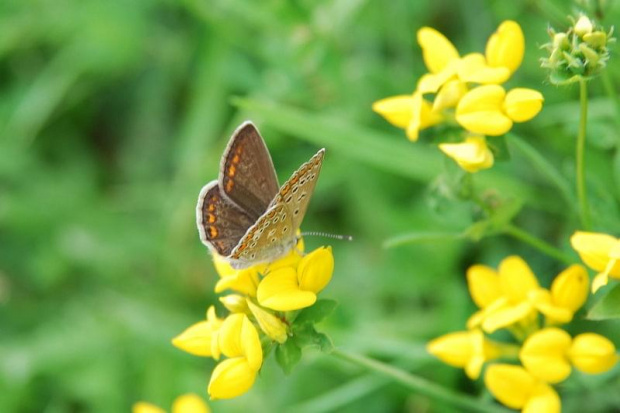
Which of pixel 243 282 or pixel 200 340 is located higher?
pixel 243 282

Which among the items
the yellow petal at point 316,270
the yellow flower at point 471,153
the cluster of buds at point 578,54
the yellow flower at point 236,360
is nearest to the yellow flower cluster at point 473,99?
the yellow flower at point 471,153

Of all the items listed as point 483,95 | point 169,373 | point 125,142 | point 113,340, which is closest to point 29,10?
point 125,142

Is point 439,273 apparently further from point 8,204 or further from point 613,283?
point 8,204

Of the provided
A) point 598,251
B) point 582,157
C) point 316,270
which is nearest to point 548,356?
point 598,251

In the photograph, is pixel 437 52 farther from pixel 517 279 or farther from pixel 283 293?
pixel 283 293

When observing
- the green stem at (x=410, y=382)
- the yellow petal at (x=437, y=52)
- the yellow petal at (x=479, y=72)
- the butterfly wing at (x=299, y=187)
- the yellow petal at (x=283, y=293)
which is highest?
the yellow petal at (x=437, y=52)

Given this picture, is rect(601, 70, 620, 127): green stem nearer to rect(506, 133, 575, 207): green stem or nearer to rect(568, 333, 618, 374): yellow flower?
rect(506, 133, 575, 207): green stem

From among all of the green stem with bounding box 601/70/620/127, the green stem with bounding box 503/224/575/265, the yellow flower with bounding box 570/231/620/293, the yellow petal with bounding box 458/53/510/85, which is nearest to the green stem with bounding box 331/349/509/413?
the green stem with bounding box 503/224/575/265

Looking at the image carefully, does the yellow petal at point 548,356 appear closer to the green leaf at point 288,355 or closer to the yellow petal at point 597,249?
the yellow petal at point 597,249
